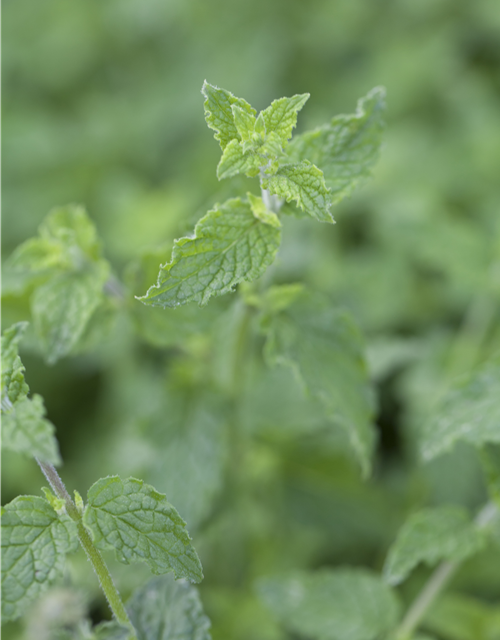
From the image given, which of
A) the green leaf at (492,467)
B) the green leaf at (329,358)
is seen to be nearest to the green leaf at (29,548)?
the green leaf at (329,358)

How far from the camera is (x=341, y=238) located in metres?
3.31

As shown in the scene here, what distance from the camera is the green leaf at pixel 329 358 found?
148 centimetres

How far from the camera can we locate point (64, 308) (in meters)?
1.55

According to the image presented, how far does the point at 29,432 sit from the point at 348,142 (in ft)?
2.98

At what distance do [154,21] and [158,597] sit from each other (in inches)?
144

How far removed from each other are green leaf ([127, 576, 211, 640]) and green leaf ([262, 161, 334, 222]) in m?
0.80

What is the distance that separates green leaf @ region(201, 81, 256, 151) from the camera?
1182 millimetres

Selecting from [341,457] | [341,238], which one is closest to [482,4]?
[341,238]

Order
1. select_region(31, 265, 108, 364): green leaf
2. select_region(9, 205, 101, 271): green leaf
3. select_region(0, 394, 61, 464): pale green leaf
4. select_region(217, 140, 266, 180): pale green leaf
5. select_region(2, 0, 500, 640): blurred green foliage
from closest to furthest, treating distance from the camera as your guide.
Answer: select_region(0, 394, 61, 464): pale green leaf
select_region(217, 140, 266, 180): pale green leaf
select_region(31, 265, 108, 364): green leaf
select_region(9, 205, 101, 271): green leaf
select_region(2, 0, 500, 640): blurred green foliage

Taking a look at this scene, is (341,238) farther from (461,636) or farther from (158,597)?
(158,597)

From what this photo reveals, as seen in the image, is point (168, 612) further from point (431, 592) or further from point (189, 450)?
point (431, 592)

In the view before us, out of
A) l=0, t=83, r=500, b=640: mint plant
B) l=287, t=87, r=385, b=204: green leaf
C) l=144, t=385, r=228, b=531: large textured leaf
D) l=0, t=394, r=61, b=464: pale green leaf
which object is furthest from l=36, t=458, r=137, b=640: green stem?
l=287, t=87, r=385, b=204: green leaf

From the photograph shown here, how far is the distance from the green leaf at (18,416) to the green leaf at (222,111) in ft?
1.65

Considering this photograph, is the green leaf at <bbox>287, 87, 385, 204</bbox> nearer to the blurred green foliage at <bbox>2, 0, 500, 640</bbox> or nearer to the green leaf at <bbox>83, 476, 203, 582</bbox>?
the blurred green foliage at <bbox>2, 0, 500, 640</bbox>
